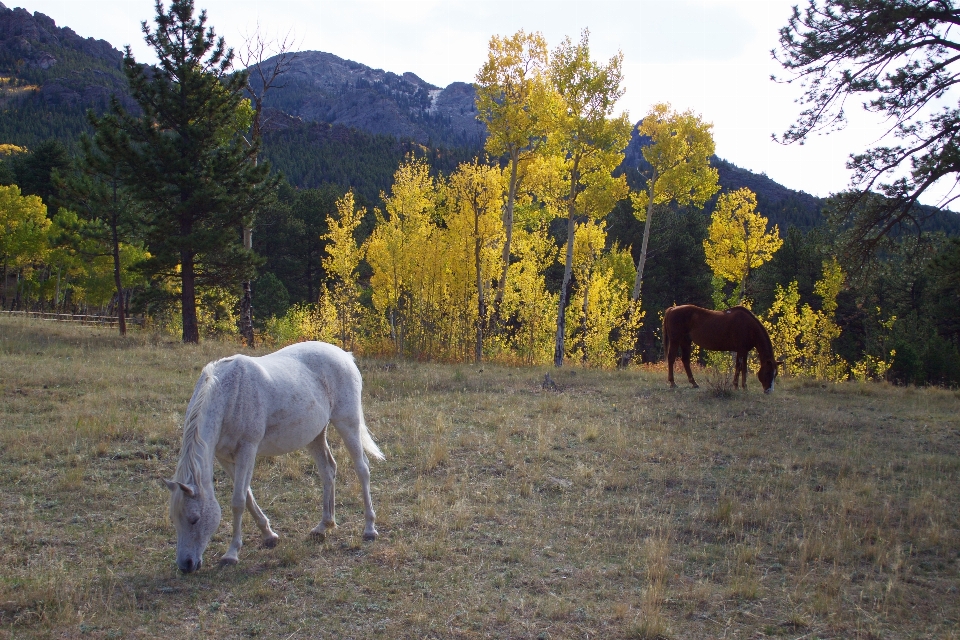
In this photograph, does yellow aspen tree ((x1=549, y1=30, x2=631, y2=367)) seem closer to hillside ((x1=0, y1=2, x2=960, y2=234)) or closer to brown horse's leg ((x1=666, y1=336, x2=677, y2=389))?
brown horse's leg ((x1=666, y1=336, x2=677, y2=389))

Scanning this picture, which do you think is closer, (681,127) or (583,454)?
(583,454)

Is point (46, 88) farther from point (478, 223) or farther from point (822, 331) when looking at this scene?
point (822, 331)

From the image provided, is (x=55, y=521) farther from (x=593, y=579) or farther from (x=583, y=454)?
(x=583, y=454)

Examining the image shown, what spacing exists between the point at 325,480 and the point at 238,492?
98 cm

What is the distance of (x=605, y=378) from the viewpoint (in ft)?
49.2

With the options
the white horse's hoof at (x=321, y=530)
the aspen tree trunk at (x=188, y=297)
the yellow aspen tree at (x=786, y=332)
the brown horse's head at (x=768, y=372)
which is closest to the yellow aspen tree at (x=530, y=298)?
the brown horse's head at (x=768, y=372)

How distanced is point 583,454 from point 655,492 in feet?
4.78

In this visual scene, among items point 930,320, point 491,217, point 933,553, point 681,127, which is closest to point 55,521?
point 933,553

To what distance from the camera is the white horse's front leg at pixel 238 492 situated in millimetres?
4598

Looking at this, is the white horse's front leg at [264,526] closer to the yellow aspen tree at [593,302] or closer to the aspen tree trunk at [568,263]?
the aspen tree trunk at [568,263]

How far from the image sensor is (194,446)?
425cm

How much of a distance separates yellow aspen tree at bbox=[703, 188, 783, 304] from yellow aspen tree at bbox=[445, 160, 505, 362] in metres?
11.9

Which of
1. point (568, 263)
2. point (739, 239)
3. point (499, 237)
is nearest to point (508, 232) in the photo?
point (499, 237)

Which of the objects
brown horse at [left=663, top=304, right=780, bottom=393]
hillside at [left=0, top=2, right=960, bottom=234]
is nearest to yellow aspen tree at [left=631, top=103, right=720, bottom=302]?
brown horse at [left=663, top=304, right=780, bottom=393]
